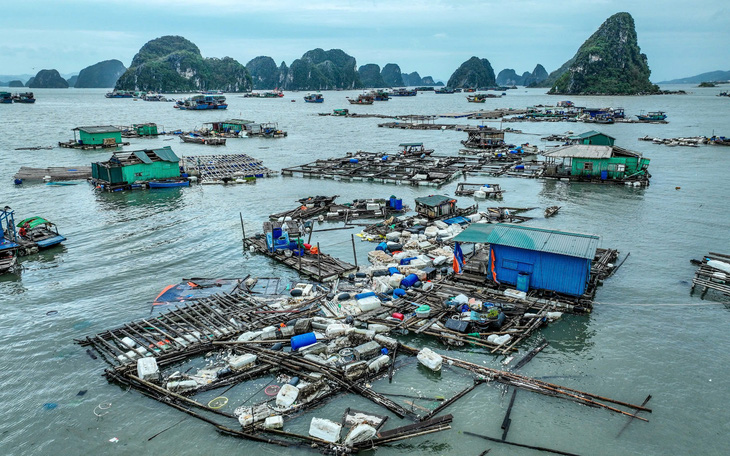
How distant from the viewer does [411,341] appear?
17.8m

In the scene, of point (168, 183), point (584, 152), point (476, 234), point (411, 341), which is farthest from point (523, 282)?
point (168, 183)

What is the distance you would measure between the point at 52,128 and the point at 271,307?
4539 inches

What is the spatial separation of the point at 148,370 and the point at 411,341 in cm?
910

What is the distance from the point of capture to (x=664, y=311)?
804 inches

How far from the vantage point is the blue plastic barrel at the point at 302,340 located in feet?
54.7

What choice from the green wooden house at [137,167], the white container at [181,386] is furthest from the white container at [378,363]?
the green wooden house at [137,167]

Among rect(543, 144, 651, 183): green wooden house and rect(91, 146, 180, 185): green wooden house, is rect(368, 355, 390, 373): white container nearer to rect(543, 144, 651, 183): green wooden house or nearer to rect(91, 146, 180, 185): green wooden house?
rect(543, 144, 651, 183): green wooden house

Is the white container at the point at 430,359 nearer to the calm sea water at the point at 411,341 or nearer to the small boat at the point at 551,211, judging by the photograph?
the calm sea water at the point at 411,341

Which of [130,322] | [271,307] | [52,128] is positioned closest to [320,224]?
[271,307]

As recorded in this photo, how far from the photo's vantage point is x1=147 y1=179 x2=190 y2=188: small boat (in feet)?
158

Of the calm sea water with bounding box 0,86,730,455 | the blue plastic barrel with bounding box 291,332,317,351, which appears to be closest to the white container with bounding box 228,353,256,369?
the calm sea water with bounding box 0,86,730,455

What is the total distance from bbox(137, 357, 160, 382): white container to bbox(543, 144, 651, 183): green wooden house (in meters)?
43.2

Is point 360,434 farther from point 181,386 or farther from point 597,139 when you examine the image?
point 597,139

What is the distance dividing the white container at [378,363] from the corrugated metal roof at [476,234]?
822 cm
